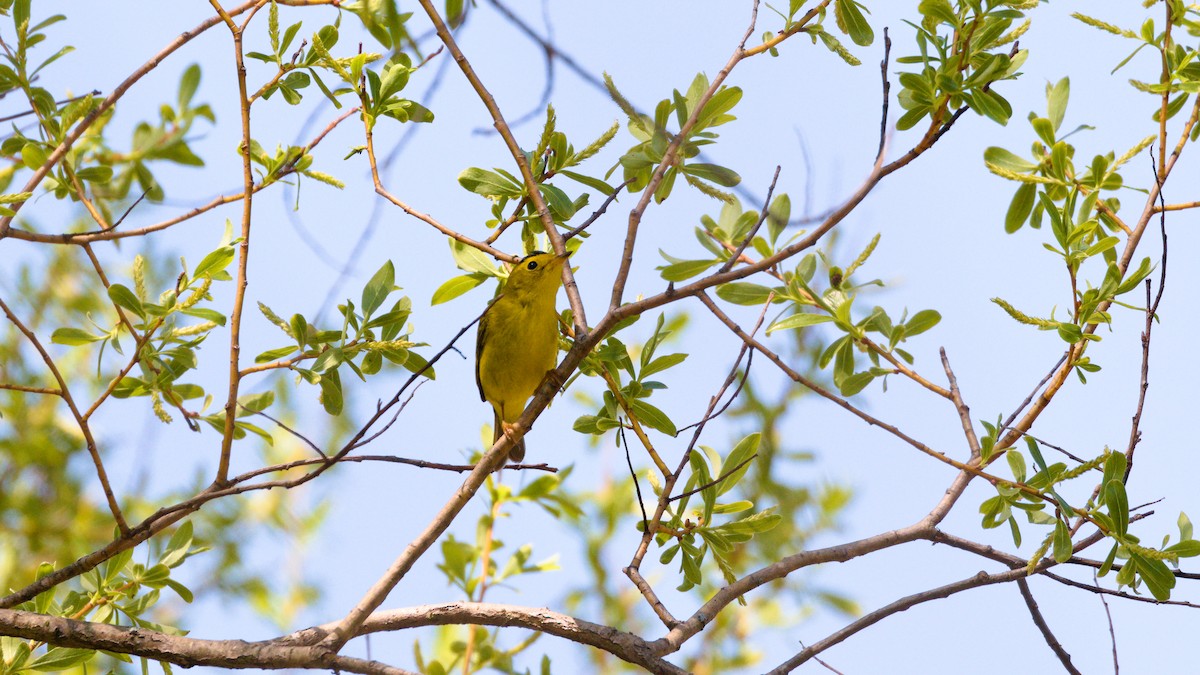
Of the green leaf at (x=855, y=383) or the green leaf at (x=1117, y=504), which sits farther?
the green leaf at (x=855, y=383)

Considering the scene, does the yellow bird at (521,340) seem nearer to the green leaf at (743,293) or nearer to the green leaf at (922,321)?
the green leaf at (743,293)

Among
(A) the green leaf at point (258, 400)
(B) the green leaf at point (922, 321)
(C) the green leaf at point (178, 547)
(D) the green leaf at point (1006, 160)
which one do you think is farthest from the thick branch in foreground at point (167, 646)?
(D) the green leaf at point (1006, 160)

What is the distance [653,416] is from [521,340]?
61.3 inches

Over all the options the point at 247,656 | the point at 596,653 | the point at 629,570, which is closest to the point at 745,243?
the point at 629,570

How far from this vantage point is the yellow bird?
4074mm

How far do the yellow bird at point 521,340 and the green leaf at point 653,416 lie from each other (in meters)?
1.08

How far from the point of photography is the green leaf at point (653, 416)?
2.83m

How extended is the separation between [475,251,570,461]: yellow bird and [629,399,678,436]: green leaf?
108cm

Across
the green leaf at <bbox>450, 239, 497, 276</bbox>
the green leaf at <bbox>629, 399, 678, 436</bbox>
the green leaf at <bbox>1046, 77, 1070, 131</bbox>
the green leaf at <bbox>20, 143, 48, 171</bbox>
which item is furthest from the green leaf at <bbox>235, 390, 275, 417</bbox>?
the green leaf at <bbox>1046, 77, 1070, 131</bbox>

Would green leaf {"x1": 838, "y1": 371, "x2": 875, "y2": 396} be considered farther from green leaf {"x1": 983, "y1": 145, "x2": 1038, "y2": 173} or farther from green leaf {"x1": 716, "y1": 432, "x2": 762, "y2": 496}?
green leaf {"x1": 983, "y1": 145, "x2": 1038, "y2": 173}

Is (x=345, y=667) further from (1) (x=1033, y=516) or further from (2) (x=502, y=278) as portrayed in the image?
(1) (x=1033, y=516)

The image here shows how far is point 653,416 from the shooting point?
9.32 ft

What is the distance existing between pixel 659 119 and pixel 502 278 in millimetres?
648

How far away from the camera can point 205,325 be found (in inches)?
102
